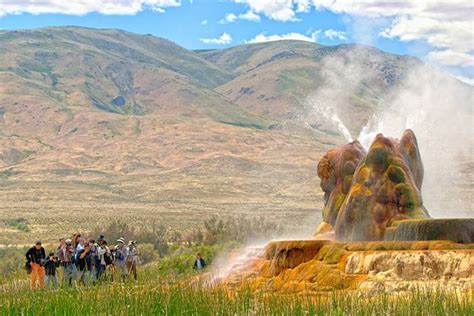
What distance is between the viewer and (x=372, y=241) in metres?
24.4

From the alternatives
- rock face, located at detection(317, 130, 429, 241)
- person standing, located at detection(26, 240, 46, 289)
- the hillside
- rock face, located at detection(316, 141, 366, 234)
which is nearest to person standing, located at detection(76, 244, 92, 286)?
person standing, located at detection(26, 240, 46, 289)

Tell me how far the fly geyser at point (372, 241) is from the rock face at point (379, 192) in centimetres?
3

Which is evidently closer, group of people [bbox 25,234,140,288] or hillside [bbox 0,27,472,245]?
group of people [bbox 25,234,140,288]

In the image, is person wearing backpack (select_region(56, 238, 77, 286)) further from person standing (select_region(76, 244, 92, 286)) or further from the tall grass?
the tall grass

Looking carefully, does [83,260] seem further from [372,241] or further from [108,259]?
[372,241]

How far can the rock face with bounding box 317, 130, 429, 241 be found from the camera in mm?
25688

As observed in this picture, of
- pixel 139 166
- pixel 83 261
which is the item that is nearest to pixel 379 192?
pixel 83 261

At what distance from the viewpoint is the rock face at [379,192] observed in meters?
25.7

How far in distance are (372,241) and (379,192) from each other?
2.16 m

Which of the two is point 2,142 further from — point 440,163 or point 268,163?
point 440,163

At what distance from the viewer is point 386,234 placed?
975 inches

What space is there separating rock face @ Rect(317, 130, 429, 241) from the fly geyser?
3 centimetres

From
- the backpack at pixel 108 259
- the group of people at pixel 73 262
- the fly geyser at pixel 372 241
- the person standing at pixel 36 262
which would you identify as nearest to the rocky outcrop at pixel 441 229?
the fly geyser at pixel 372 241

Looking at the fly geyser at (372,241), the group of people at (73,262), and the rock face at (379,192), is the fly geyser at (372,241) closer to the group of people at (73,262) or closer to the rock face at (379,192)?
the rock face at (379,192)
